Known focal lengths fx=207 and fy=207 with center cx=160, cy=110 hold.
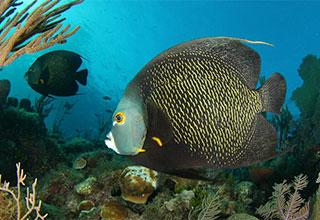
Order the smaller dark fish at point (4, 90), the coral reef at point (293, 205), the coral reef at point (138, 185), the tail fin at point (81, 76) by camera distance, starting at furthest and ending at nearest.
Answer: the smaller dark fish at point (4, 90) < the tail fin at point (81, 76) < the coral reef at point (138, 185) < the coral reef at point (293, 205)

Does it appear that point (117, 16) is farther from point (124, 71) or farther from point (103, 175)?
point (103, 175)

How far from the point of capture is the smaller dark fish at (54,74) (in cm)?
379

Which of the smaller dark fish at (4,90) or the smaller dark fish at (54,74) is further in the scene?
the smaller dark fish at (4,90)

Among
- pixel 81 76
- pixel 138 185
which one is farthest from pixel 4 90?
pixel 138 185

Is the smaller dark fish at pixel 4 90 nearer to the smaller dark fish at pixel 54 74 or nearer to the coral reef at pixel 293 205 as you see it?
the smaller dark fish at pixel 54 74

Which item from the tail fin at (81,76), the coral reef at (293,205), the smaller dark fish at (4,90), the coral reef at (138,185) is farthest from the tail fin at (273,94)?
the smaller dark fish at (4,90)

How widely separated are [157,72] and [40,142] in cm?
457

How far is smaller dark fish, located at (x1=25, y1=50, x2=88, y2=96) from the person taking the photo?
3.79 m

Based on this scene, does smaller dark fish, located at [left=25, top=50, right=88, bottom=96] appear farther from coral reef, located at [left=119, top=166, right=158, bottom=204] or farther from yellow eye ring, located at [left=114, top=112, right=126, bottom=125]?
yellow eye ring, located at [left=114, top=112, right=126, bottom=125]

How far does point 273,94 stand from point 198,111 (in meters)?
0.47

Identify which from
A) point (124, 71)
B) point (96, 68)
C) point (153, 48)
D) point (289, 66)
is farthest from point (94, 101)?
point (289, 66)

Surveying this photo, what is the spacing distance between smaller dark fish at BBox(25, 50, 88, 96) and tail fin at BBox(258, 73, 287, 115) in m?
3.50

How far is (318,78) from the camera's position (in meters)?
7.65

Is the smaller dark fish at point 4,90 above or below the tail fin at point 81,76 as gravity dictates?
below
